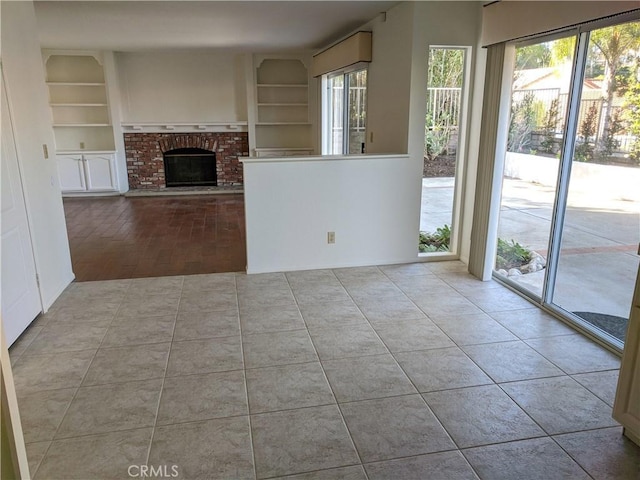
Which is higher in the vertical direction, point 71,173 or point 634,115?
point 634,115

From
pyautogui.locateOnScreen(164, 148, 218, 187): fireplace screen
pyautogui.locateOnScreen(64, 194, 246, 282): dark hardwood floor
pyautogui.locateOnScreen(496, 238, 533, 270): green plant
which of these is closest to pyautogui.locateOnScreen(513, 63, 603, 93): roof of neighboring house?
pyautogui.locateOnScreen(496, 238, 533, 270): green plant

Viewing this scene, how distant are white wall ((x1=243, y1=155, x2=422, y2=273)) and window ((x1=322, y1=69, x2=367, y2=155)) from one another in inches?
54.2

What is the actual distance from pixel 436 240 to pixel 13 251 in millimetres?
3680

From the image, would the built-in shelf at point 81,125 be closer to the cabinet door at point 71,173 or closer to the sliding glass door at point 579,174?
the cabinet door at point 71,173

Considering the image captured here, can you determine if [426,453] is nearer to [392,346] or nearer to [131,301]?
[392,346]

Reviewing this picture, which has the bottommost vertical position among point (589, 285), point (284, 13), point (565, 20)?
point (589, 285)

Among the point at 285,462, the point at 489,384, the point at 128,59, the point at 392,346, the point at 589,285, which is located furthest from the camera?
the point at 128,59

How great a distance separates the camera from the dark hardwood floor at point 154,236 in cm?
437

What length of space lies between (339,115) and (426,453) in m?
5.49

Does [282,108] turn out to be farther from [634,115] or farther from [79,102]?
[634,115]

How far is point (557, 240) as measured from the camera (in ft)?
10.7

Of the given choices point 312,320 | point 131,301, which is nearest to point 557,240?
point 312,320

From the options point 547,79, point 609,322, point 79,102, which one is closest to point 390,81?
point 547,79

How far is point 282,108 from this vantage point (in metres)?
8.38
